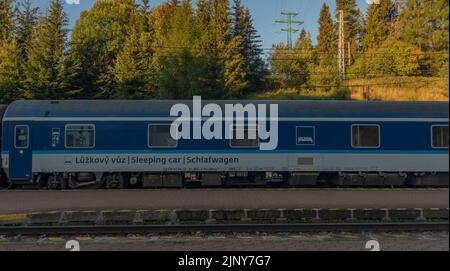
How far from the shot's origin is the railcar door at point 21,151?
1459 centimetres

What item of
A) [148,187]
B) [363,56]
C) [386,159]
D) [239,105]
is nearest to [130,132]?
[148,187]

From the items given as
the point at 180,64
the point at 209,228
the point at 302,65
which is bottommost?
the point at 209,228

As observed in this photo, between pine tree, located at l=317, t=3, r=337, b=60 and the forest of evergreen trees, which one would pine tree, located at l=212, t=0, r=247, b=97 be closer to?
the forest of evergreen trees

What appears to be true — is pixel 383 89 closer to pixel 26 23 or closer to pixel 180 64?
pixel 180 64

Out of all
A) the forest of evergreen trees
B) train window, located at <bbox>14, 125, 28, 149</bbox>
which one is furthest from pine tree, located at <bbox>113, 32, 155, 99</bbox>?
train window, located at <bbox>14, 125, 28, 149</bbox>

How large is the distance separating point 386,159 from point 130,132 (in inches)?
387

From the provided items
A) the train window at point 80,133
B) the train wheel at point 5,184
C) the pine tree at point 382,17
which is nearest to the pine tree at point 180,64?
the pine tree at point 382,17

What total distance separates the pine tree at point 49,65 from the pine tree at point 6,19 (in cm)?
1084

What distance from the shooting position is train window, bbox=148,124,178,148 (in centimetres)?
1470

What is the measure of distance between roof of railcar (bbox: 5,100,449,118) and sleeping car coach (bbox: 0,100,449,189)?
4cm

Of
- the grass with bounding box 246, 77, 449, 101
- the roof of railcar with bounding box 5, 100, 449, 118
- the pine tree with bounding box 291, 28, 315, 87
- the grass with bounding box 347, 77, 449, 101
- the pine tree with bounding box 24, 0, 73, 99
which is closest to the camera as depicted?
the roof of railcar with bounding box 5, 100, 449, 118

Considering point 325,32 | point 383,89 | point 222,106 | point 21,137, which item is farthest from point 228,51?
point 325,32

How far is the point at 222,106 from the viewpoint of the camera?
14.8 meters

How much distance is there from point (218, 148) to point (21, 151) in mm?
7500
